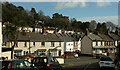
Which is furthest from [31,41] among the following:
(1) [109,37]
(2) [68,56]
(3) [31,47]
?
(1) [109,37]

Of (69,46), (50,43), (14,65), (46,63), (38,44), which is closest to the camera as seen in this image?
(14,65)

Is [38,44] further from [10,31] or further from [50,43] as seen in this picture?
[10,31]

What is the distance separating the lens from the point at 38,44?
47812mm

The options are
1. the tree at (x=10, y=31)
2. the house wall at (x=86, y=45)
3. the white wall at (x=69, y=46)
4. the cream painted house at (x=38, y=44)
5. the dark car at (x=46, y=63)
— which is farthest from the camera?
the white wall at (x=69, y=46)

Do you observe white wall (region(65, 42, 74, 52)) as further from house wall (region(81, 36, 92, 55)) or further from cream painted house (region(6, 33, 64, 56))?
cream painted house (region(6, 33, 64, 56))

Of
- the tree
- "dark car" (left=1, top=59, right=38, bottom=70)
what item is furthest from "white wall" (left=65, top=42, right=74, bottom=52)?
"dark car" (left=1, top=59, right=38, bottom=70)

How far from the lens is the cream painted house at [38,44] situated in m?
45.3

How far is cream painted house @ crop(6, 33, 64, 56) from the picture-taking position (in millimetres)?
45344

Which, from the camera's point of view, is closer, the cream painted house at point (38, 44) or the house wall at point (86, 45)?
the cream painted house at point (38, 44)

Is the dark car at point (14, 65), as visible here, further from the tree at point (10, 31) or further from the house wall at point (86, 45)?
the house wall at point (86, 45)

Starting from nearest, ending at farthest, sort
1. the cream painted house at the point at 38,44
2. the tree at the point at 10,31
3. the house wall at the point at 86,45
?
the tree at the point at 10,31, the cream painted house at the point at 38,44, the house wall at the point at 86,45

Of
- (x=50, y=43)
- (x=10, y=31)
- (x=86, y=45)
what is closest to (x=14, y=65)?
(x=10, y=31)

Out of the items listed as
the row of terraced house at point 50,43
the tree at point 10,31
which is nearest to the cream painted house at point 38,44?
the row of terraced house at point 50,43

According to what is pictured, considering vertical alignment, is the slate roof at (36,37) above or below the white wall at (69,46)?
above
